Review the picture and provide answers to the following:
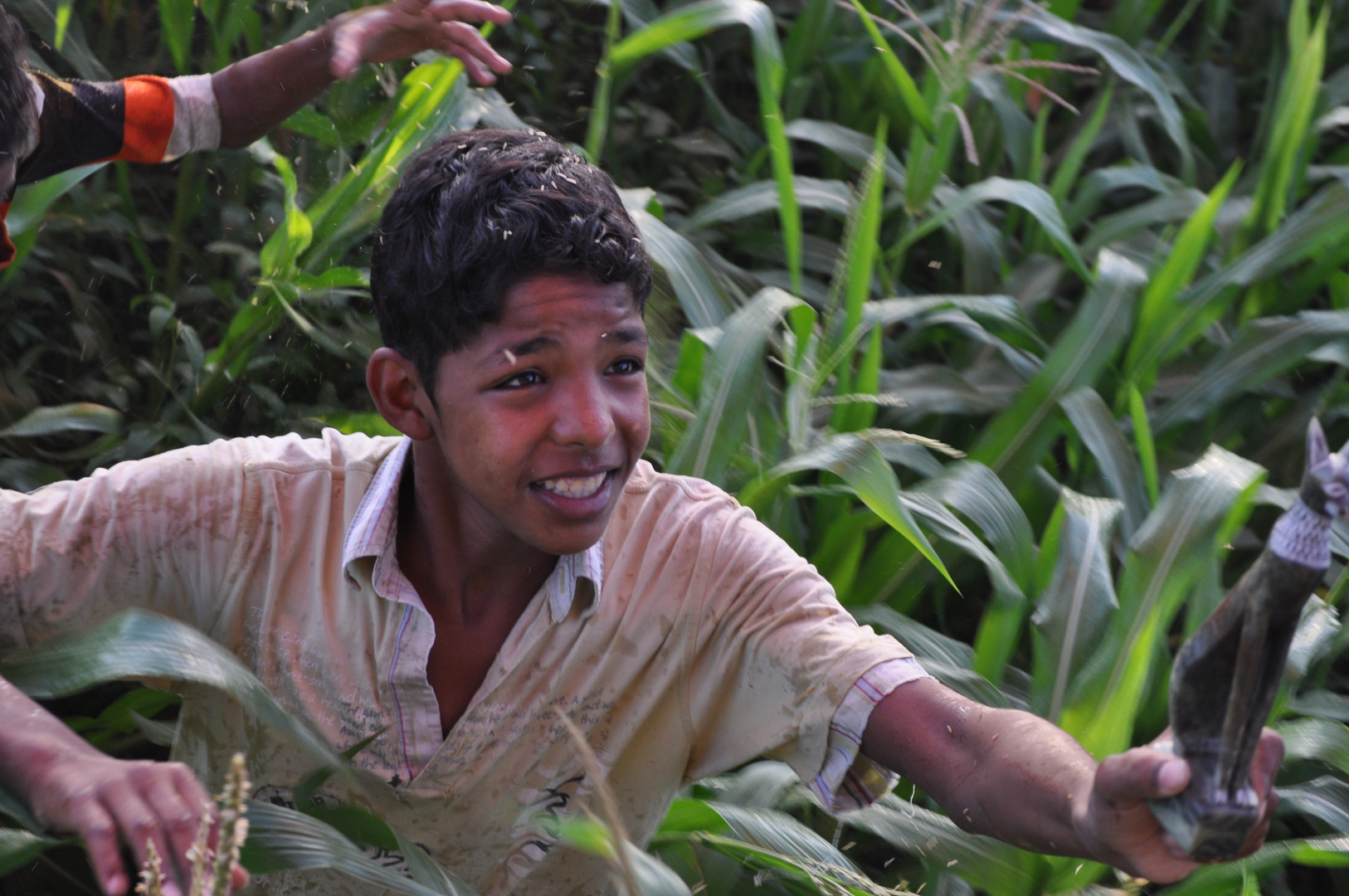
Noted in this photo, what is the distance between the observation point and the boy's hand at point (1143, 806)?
3.17 ft

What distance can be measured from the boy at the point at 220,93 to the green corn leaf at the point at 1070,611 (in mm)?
985

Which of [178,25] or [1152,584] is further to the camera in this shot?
[178,25]

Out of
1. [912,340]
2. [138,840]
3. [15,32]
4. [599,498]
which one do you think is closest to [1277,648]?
[599,498]

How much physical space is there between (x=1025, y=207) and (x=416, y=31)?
1093 mm

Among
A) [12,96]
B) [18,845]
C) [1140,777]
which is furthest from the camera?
[12,96]

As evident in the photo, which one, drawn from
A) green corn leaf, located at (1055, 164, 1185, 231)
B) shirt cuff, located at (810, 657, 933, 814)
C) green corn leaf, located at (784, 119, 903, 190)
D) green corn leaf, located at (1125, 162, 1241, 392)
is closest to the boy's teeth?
shirt cuff, located at (810, 657, 933, 814)

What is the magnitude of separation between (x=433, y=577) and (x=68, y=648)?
1.29 ft

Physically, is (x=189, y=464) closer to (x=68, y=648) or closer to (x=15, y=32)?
(x=68, y=648)

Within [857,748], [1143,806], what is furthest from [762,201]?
[1143,806]

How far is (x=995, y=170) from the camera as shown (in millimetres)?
2818

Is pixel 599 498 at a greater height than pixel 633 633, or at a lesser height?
greater

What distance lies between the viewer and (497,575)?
1460mm

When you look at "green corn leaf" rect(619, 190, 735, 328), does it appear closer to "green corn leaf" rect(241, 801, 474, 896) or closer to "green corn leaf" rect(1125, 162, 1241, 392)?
"green corn leaf" rect(1125, 162, 1241, 392)

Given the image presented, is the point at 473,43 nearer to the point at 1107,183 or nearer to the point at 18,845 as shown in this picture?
the point at 18,845
